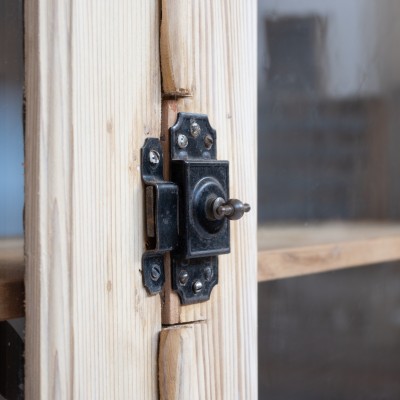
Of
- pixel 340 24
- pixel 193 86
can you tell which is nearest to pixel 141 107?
pixel 193 86

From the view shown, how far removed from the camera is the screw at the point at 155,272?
480mm

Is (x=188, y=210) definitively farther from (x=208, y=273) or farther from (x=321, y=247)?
(x=321, y=247)

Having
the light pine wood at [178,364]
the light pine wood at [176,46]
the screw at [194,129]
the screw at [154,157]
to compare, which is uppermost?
the light pine wood at [176,46]

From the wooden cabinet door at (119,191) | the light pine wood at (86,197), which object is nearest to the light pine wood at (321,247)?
the wooden cabinet door at (119,191)

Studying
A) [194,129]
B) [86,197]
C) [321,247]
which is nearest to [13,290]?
[86,197]

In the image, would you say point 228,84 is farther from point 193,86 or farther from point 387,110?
point 387,110

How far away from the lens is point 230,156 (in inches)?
21.3

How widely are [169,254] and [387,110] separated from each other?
1.65 feet

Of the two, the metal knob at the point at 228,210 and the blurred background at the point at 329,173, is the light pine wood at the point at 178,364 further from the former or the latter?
the blurred background at the point at 329,173

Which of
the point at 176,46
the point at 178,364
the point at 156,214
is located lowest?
the point at 178,364

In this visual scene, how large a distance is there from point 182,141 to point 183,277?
101 millimetres

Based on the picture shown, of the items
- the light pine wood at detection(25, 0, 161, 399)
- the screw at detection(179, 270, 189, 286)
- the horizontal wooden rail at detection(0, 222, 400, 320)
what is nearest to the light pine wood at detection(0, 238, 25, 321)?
the light pine wood at detection(25, 0, 161, 399)

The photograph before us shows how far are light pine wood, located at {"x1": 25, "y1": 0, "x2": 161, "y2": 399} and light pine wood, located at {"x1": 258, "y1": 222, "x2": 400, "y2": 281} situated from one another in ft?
0.69

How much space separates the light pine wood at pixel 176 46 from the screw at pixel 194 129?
0.9 inches
